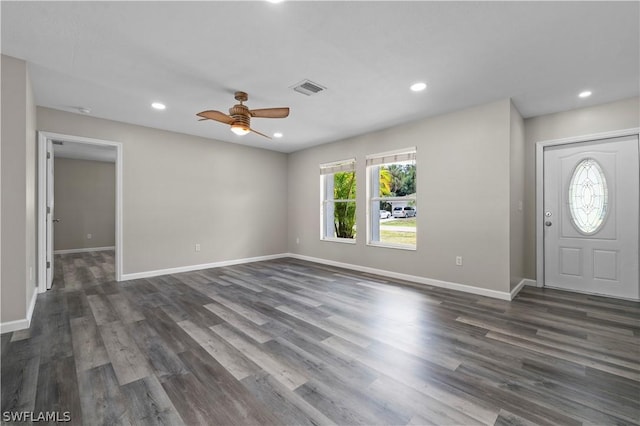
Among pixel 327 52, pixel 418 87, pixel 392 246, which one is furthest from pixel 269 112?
pixel 392 246

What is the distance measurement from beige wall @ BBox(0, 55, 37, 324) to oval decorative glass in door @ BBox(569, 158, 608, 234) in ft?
22.2

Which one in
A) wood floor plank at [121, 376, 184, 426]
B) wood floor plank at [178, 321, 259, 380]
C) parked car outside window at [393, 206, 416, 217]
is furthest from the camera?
parked car outside window at [393, 206, 416, 217]

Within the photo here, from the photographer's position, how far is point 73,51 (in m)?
2.52

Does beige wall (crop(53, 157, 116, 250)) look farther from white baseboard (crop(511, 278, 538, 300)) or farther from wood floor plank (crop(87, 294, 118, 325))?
white baseboard (crop(511, 278, 538, 300))

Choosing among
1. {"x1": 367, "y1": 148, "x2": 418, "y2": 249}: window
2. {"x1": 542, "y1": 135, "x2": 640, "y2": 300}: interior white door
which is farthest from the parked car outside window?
{"x1": 542, "y1": 135, "x2": 640, "y2": 300}: interior white door

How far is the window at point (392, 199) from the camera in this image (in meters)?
4.66

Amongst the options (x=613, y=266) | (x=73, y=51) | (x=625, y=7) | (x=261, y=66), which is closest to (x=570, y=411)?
(x=625, y=7)

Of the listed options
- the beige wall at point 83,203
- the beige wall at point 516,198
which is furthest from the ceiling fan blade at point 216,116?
the beige wall at point 83,203

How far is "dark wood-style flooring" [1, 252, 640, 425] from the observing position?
158 centimetres

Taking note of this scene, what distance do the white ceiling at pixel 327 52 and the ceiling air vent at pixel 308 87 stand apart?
83 millimetres

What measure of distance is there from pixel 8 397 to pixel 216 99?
10.8ft

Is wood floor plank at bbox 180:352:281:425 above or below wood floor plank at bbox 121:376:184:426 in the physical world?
below

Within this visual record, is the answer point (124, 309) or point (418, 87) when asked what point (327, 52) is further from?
point (124, 309)

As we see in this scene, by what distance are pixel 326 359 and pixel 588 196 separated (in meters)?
4.40
